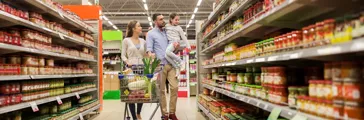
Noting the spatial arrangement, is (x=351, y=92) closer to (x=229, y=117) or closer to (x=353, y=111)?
(x=353, y=111)

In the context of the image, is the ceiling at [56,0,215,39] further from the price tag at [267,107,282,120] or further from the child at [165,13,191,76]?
the price tag at [267,107,282,120]

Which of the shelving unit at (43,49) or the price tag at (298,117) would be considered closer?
the price tag at (298,117)

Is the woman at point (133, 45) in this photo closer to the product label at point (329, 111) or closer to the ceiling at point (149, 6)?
the product label at point (329, 111)

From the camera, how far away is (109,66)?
11.7 meters

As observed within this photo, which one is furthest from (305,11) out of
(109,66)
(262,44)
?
(109,66)

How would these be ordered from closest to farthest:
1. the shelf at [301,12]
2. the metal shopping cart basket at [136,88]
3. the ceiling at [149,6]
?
the shelf at [301,12], the metal shopping cart basket at [136,88], the ceiling at [149,6]

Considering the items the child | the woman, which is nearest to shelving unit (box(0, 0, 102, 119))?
the woman

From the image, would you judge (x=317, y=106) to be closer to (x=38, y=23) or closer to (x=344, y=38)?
(x=344, y=38)

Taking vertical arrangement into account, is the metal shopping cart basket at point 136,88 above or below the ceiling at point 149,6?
below

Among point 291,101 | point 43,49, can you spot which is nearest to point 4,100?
point 43,49

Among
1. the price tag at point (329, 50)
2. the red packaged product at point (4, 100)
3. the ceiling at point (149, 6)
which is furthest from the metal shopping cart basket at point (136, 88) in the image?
the ceiling at point (149, 6)

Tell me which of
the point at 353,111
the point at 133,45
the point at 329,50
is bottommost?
the point at 353,111

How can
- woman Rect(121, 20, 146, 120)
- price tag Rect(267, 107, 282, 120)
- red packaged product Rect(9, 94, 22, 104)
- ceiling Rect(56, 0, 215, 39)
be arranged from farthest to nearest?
1. ceiling Rect(56, 0, 215, 39)
2. woman Rect(121, 20, 146, 120)
3. red packaged product Rect(9, 94, 22, 104)
4. price tag Rect(267, 107, 282, 120)

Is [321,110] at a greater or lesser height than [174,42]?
lesser
